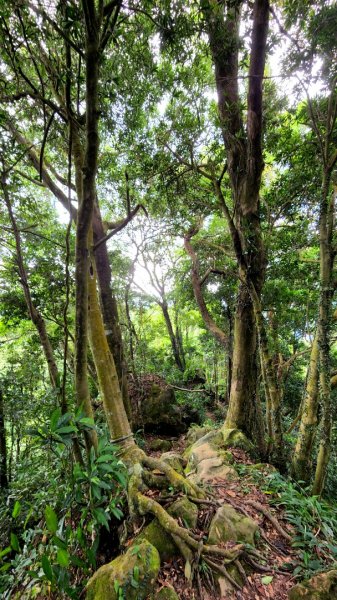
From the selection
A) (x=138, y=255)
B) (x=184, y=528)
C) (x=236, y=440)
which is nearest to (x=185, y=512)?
(x=184, y=528)

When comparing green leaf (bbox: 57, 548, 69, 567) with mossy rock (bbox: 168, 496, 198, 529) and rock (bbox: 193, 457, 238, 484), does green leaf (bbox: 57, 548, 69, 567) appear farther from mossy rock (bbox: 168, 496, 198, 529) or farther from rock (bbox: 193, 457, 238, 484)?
rock (bbox: 193, 457, 238, 484)

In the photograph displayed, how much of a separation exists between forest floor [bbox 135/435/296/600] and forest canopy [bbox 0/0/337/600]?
0.03 metres

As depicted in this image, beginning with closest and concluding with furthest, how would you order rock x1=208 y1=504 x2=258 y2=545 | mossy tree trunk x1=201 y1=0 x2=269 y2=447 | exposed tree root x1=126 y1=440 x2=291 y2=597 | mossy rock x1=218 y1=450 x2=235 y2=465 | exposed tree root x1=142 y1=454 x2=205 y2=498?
exposed tree root x1=126 y1=440 x2=291 y2=597, rock x1=208 y1=504 x2=258 y2=545, exposed tree root x1=142 y1=454 x2=205 y2=498, mossy tree trunk x1=201 y1=0 x2=269 y2=447, mossy rock x1=218 y1=450 x2=235 y2=465

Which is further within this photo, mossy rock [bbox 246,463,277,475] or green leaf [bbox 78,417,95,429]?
mossy rock [bbox 246,463,277,475]

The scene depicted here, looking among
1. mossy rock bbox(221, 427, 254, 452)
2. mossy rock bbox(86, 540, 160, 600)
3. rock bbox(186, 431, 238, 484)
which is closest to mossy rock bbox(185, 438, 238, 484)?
rock bbox(186, 431, 238, 484)

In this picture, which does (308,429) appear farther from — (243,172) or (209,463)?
(243,172)

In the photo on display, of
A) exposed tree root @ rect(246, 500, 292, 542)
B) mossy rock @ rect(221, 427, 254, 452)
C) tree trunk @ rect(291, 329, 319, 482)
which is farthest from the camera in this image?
mossy rock @ rect(221, 427, 254, 452)

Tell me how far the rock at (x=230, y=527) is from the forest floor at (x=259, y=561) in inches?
3.2

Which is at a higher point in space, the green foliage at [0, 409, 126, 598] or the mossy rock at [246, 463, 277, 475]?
the green foliage at [0, 409, 126, 598]

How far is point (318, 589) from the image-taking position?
66.2 inches

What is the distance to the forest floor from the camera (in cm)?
180

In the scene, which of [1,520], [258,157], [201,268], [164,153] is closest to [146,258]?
[201,268]

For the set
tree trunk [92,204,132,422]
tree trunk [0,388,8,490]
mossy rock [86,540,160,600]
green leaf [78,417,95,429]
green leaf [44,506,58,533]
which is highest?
tree trunk [92,204,132,422]

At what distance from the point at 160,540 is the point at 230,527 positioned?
2.04 ft
